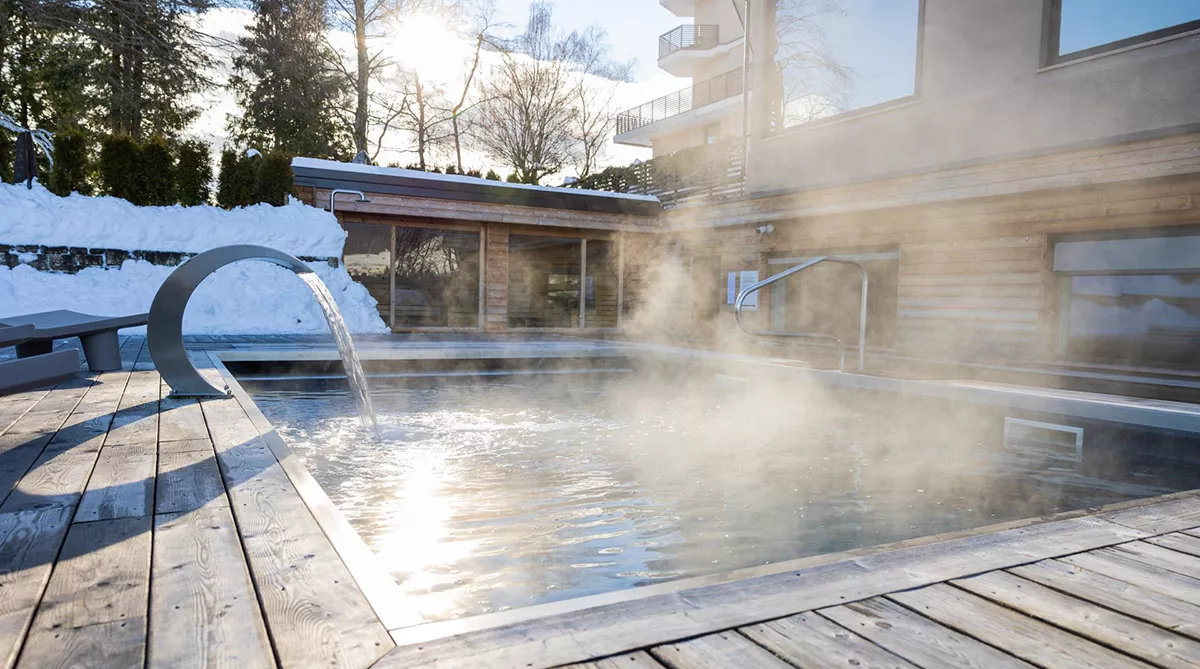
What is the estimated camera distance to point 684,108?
24.1 metres

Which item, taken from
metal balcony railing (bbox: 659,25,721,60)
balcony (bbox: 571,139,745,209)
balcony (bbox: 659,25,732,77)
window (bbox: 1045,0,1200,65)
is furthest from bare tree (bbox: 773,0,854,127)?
metal balcony railing (bbox: 659,25,721,60)

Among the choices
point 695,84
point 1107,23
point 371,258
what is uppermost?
point 695,84

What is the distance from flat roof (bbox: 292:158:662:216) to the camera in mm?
9633

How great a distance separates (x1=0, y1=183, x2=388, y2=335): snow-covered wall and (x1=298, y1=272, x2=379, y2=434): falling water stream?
4.31 meters

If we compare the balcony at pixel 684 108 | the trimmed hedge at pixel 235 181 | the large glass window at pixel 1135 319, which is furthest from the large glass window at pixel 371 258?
the balcony at pixel 684 108

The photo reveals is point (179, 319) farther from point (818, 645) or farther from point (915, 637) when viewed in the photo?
point (915, 637)

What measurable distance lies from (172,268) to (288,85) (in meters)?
11.8

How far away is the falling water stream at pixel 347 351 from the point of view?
446 centimetres

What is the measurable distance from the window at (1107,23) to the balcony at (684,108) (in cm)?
1496

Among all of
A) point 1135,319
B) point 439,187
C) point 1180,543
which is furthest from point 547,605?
point 439,187

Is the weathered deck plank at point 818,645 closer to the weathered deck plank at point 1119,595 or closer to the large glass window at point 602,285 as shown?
the weathered deck plank at point 1119,595

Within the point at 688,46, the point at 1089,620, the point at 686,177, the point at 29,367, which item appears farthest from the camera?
the point at 688,46

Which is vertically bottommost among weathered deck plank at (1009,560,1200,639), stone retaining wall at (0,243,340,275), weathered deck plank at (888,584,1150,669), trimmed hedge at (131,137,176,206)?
weathered deck plank at (1009,560,1200,639)

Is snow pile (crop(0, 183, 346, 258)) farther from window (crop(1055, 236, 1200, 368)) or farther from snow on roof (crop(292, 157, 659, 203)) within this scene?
window (crop(1055, 236, 1200, 368))
